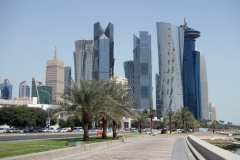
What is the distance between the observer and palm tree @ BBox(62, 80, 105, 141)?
30.1 metres

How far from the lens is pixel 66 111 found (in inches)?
1206

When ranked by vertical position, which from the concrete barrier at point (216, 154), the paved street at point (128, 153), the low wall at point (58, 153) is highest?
the concrete barrier at point (216, 154)

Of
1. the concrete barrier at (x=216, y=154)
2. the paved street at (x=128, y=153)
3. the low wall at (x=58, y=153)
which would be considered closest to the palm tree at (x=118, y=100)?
the low wall at (x=58, y=153)

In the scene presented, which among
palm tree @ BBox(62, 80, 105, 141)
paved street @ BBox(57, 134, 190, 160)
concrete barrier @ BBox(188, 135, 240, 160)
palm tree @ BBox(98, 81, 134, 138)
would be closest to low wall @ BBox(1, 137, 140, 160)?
paved street @ BBox(57, 134, 190, 160)

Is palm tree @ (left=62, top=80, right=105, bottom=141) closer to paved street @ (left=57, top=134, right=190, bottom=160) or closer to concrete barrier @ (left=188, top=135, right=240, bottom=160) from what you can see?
paved street @ (left=57, top=134, right=190, bottom=160)

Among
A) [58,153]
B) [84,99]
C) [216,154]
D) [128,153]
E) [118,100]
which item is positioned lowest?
[128,153]

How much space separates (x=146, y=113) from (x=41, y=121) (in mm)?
33283

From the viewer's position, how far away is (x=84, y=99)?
30.2 metres

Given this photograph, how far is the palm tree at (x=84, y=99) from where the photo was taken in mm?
30109

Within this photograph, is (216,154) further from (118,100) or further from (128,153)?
(118,100)

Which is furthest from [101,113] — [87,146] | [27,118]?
[27,118]

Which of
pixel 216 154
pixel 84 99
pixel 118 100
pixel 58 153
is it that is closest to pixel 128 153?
pixel 58 153

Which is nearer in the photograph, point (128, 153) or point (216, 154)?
point (216, 154)

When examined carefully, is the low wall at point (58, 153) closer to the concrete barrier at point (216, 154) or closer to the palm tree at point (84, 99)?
the palm tree at point (84, 99)
